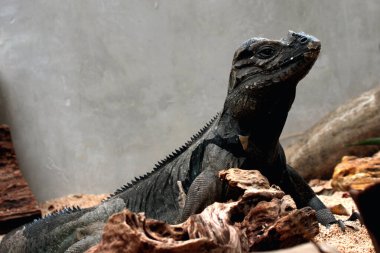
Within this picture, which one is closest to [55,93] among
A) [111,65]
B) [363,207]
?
[111,65]

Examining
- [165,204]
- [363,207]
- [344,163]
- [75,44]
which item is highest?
[75,44]

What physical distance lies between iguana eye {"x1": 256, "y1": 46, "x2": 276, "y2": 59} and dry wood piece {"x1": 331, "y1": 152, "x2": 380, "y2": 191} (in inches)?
65.3

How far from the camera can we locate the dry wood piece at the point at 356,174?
4316 mm

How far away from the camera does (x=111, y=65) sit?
630 cm

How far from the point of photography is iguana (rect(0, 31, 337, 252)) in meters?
3.03

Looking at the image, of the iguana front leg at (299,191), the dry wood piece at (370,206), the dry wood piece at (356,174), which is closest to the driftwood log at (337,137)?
the dry wood piece at (356,174)

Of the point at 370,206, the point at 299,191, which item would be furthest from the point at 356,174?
the point at 370,206

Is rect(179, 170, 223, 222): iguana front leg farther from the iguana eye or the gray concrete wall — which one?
the gray concrete wall

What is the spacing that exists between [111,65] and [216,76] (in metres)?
1.36

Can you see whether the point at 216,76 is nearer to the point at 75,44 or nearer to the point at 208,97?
the point at 208,97

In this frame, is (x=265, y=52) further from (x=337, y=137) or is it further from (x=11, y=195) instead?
(x=11, y=195)

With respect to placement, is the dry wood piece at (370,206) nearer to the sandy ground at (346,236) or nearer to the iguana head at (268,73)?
the sandy ground at (346,236)

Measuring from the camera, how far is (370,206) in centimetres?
132

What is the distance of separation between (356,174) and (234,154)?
1936 mm
